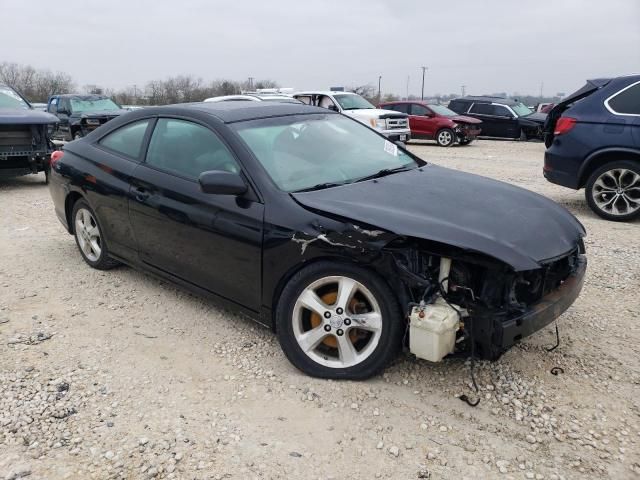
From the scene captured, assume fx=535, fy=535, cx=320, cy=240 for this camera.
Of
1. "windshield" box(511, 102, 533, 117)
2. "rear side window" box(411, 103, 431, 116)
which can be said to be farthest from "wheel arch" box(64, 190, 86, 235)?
"windshield" box(511, 102, 533, 117)

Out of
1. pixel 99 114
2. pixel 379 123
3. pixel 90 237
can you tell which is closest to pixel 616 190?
pixel 90 237

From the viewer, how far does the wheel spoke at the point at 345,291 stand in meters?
2.88

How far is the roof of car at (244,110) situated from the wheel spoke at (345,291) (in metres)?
1.47

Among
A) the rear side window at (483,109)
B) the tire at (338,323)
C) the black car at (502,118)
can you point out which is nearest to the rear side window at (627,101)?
the tire at (338,323)

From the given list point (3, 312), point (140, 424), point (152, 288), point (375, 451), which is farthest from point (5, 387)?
point (375, 451)

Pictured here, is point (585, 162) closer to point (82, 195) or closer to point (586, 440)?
point (586, 440)

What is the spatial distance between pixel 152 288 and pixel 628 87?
5979 millimetres

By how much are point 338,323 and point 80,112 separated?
15191 mm

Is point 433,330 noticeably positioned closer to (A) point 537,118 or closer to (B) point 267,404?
(B) point 267,404

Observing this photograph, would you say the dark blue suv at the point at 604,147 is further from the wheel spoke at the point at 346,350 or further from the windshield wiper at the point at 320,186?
the wheel spoke at the point at 346,350

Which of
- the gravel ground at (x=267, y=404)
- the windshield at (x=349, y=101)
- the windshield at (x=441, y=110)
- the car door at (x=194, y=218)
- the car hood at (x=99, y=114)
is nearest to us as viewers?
the gravel ground at (x=267, y=404)

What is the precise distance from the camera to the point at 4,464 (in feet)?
8.00

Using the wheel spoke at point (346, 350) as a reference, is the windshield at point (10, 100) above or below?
above

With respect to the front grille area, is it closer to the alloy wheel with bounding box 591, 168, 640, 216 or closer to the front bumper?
the front bumper
